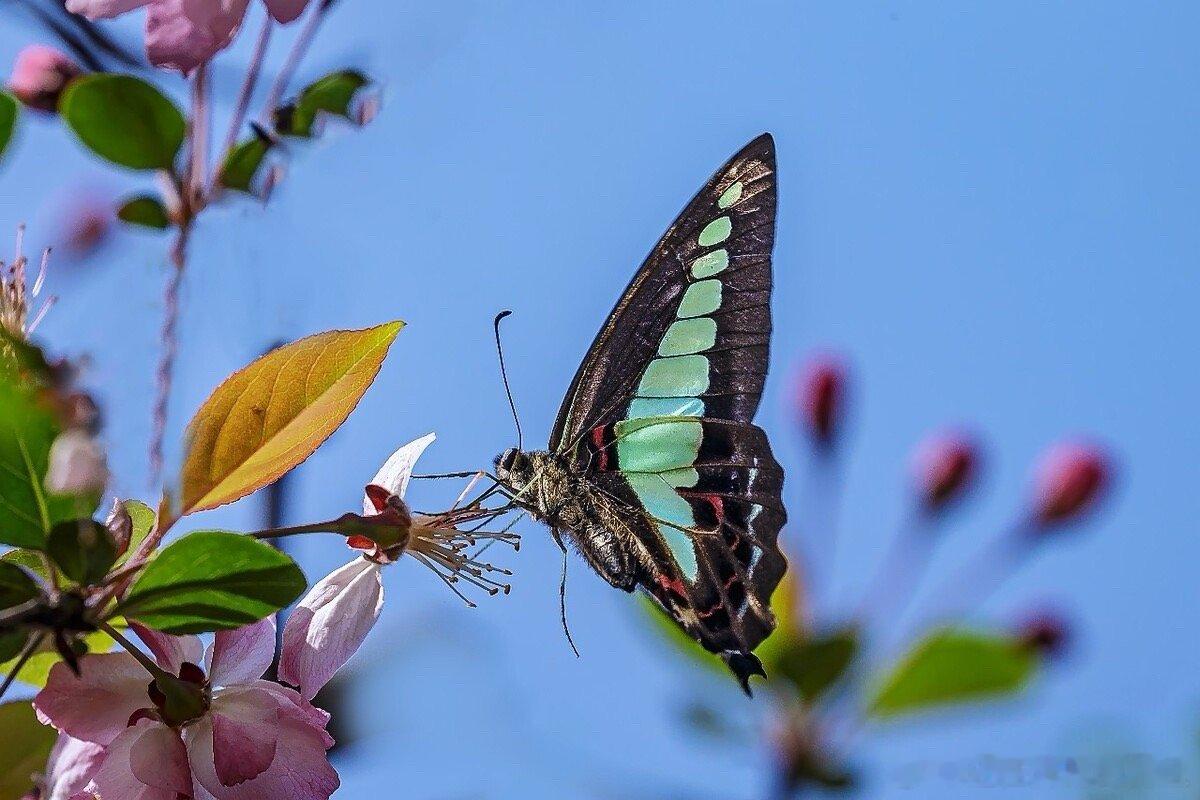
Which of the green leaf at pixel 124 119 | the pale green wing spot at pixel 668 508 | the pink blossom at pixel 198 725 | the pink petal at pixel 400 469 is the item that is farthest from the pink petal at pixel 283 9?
the pale green wing spot at pixel 668 508

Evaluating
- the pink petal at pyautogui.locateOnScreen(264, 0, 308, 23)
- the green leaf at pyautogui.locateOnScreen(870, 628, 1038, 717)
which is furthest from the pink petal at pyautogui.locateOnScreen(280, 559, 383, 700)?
the green leaf at pyautogui.locateOnScreen(870, 628, 1038, 717)

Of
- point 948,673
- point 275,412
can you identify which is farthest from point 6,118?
point 948,673

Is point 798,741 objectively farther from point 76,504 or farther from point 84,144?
point 76,504

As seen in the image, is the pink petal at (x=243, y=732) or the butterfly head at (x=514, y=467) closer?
the pink petal at (x=243, y=732)

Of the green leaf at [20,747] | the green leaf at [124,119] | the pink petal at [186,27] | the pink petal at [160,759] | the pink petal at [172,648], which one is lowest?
the green leaf at [20,747]

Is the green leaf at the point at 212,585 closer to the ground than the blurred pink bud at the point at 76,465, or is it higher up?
closer to the ground

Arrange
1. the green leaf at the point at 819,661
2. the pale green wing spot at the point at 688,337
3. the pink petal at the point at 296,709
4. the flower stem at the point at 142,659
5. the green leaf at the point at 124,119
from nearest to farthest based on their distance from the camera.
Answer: the flower stem at the point at 142,659 → the pink petal at the point at 296,709 → the green leaf at the point at 124,119 → the pale green wing spot at the point at 688,337 → the green leaf at the point at 819,661

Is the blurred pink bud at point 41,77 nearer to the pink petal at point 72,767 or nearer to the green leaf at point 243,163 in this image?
the green leaf at point 243,163

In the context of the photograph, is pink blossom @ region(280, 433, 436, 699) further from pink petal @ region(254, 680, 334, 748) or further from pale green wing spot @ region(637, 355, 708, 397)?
pale green wing spot @ region(637, 355, 708, 397)
